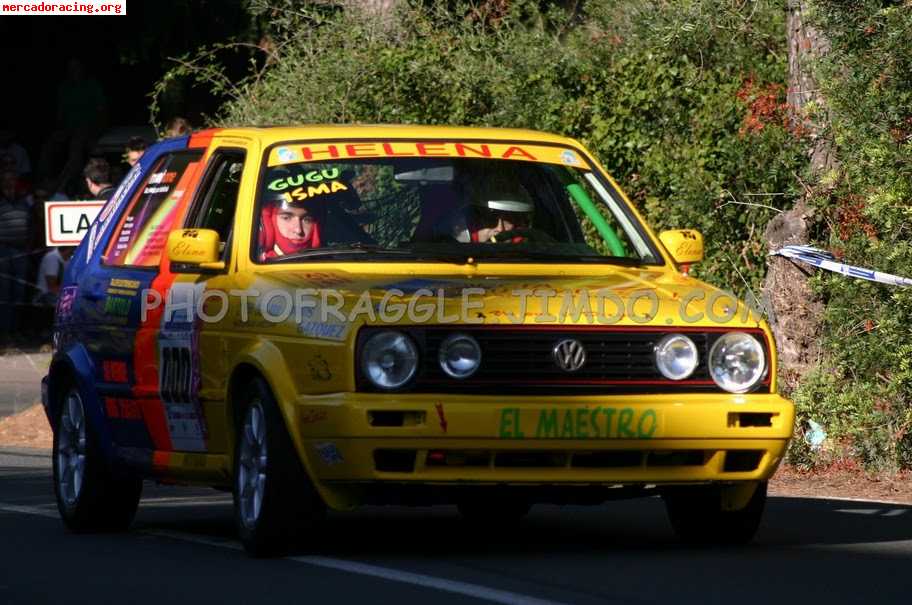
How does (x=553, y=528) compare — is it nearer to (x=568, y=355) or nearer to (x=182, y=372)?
(x=182, y=372)

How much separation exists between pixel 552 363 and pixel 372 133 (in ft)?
6.35

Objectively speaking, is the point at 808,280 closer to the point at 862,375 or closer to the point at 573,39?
the point at 862,375

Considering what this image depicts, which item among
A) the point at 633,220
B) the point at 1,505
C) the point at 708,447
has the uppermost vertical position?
the point at 633,220

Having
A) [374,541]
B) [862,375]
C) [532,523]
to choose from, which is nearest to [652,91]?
[862,375]

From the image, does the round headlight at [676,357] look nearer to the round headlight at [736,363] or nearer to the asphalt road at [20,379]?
the round headlight at [736,363]

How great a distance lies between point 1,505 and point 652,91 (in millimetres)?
6578

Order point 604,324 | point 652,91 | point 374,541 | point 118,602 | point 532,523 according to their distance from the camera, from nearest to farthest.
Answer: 1. point 118,602
2. point 604,324
3. point 374,541
4. point 532,523
5. point 652,91

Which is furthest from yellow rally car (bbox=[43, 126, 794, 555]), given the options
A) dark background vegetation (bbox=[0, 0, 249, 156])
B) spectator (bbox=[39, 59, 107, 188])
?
spectator (bbox=[39, 59, 107, 188])

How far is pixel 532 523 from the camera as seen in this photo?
10.7 metres

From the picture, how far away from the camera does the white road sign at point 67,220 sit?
61.1ft

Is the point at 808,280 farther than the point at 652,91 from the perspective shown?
No

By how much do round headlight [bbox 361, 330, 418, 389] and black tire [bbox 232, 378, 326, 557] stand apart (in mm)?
456

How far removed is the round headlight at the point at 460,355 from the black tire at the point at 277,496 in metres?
0.68

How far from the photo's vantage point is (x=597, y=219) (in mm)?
10180
